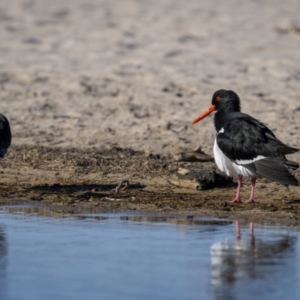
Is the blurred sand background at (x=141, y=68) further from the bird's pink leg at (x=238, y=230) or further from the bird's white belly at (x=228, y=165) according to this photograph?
the bird's pink leg at (x=238, y=230)

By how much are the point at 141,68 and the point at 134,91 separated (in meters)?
1.25

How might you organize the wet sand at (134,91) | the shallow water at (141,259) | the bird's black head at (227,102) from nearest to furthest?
1. the shallow water at (141,259)
2. the wet sand at (134,91)
3. the bird's black head at (227,102)

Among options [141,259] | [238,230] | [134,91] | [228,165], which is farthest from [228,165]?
[134,91]

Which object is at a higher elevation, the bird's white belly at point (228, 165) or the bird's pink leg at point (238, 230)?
the bird's white belly at point (228, 165)

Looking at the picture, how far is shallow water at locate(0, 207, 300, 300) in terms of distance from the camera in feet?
23.8

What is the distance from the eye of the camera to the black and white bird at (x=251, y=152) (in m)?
10.6

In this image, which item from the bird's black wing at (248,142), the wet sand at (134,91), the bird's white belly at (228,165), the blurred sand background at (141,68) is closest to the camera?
the bird's black wing at (248,142)

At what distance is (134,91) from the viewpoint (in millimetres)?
16703

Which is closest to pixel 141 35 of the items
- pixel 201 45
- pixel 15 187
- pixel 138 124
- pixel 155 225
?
pixel 201 45

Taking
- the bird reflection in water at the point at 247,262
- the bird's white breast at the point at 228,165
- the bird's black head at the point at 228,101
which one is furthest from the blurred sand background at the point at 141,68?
the bird reflection in water at the point at 247,262

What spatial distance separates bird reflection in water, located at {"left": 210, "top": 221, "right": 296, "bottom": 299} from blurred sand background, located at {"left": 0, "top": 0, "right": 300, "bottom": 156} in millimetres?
5065

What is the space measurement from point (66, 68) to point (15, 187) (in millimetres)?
6390

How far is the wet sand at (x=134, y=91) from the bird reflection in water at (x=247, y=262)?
4.10ft

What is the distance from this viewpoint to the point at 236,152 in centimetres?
1084
